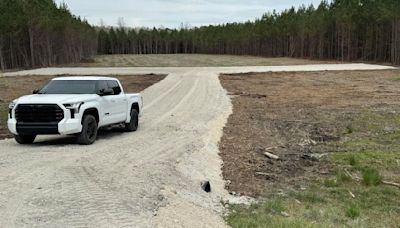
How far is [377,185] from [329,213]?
2.32 m

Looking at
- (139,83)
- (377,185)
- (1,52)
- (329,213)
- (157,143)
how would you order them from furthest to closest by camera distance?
1. (1,52)
2. (139,83)
3. (157,143)
4. (377,185)
5. (329,213)

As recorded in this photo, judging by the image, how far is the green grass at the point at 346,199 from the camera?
8731 millimetres

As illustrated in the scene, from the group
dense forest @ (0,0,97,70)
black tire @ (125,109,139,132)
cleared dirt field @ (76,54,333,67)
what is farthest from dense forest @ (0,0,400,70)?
black tire @ (125,109,139,132)

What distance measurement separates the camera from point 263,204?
31.5ft

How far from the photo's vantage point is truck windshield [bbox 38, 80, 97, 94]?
1483 centimetres

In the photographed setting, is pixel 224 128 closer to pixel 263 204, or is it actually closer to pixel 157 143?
pixel 157 143

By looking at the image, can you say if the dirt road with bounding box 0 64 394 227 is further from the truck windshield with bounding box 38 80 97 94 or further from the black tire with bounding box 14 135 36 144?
the truck windshield with bounding box 38 80 97 94

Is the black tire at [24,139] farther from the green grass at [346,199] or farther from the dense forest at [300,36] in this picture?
the dense forest at [300,36]

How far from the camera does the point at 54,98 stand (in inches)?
543

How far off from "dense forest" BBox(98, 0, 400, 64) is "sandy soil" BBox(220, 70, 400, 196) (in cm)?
4000

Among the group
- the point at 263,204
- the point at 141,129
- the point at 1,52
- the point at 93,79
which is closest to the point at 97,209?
the point at 263,204

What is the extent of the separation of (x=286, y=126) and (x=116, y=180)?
1040 centimetres

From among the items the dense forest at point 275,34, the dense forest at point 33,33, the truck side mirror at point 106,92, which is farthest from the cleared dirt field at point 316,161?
the dense forest at point 275,34

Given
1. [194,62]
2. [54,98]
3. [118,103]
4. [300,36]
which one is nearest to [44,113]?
[54,98]
